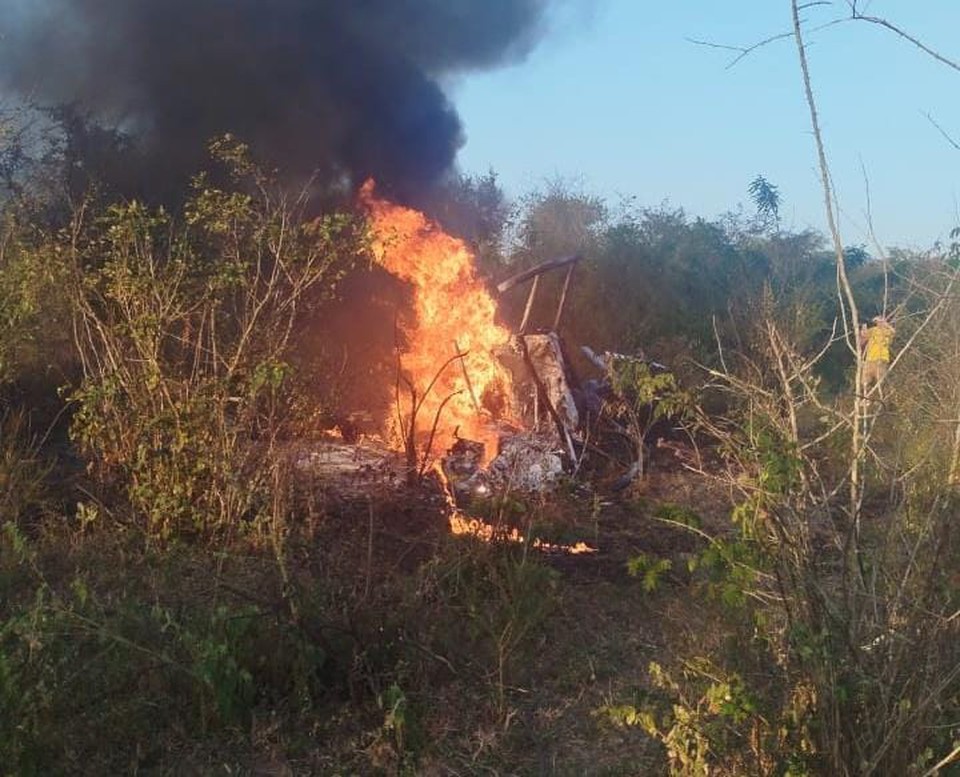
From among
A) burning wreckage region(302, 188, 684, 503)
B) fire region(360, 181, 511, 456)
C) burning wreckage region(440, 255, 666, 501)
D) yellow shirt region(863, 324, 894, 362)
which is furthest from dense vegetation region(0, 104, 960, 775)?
fire region(360, 181, 511, 456)

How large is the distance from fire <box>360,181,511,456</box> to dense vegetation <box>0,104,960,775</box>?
219 centimetres

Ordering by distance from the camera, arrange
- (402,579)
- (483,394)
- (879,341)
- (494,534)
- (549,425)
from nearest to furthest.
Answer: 1. (879,341)
2. (402,579)
3. (494,534)
4. (549,425)
5. (483,394)

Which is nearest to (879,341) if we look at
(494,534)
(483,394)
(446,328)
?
(494,534)

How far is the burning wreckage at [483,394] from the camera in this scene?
949 cm

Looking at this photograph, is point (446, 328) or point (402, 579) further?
point (446, 328)

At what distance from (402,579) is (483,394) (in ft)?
18.2

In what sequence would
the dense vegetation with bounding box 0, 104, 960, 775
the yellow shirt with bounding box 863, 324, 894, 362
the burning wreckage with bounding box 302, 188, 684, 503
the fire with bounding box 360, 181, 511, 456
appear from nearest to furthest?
the dense vegetation with bounding box 0, 104, 960, 775
the yellow shirt with bounding box 863, 324, 894, 362
the burning wreckage with bounding box 302, 188, 684, 503
the fire with bounding box 360, 181, 511, 456

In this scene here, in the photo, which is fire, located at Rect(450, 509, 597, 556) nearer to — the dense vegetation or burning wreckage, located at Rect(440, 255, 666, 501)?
the dense vegetation

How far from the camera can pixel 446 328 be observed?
11602mm

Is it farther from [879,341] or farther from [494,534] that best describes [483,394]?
[879,341]

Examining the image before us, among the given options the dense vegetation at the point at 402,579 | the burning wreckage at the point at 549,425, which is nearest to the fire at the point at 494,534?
the dense vegetation at the point at 402,579

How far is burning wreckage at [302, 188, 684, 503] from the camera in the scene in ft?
31.1

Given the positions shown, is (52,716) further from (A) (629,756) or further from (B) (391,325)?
(B) (391,325)

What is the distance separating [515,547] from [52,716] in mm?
2969
